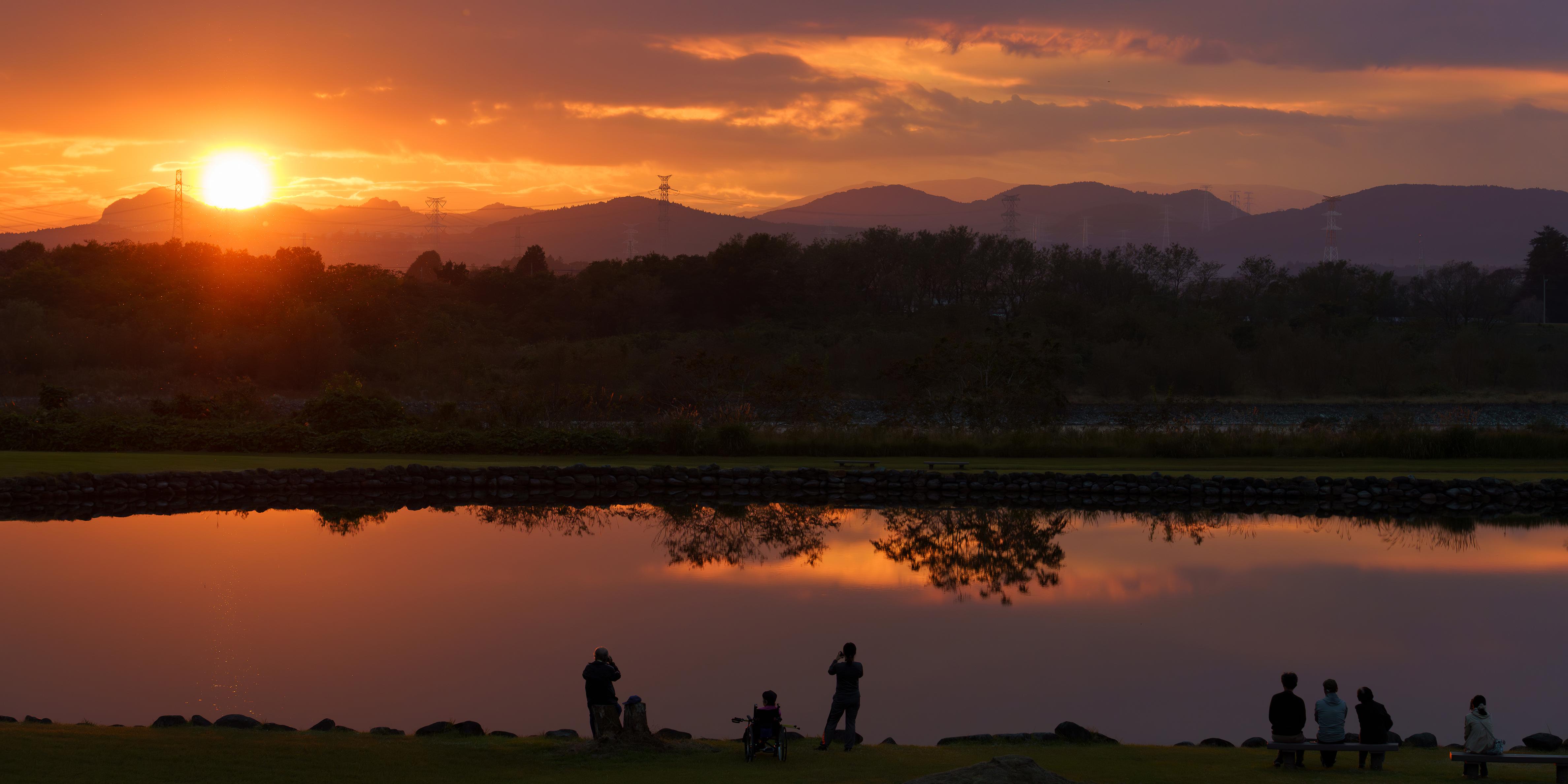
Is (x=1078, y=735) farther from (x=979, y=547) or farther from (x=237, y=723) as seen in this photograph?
(x=979, y=547)

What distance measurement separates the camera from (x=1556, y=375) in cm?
5766

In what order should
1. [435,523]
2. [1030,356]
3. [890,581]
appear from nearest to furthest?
[890,581]
[435,523]
[1030,356]

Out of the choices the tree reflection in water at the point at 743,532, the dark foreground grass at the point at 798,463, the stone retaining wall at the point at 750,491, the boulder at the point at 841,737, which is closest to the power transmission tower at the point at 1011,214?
the dark foreground grass at the point at 798,463

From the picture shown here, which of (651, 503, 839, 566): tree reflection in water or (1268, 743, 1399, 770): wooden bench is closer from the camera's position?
(1268, 743, 1399, 770): wooden bench

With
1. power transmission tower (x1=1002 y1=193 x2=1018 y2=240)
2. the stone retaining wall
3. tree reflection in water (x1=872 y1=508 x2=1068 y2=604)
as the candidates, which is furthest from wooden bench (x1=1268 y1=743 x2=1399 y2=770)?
power transmission tower (x1=1002 y1=193 x2=1018 y2=240)

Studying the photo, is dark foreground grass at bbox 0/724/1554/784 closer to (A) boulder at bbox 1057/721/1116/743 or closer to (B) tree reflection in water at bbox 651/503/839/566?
(A) boulder at bbox 1057/721/1116/743

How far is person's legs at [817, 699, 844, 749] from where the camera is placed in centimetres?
870

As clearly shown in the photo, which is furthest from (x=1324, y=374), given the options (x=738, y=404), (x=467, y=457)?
(x=467, y=457)

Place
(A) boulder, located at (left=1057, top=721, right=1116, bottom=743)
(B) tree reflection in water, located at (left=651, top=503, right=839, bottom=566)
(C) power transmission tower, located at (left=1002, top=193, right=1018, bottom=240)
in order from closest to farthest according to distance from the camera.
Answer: (A) boulder, located at (left=1057, top=721, right=1116, bottom=743) < (B) tree reflection in water, located at (left=651, top=503, right=839, bottom=566) < (C) power transmission tower, located at (left=1002, top=193, right=1018, bottom=240)

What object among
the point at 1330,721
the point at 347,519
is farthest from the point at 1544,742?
the point at 347,519

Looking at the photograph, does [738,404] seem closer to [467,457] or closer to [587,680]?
[467,457]

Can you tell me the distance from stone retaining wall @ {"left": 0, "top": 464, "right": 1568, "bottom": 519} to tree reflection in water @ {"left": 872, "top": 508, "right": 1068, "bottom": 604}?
1.62 m

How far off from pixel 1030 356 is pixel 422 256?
6325 cm

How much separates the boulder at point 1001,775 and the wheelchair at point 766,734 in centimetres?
153
